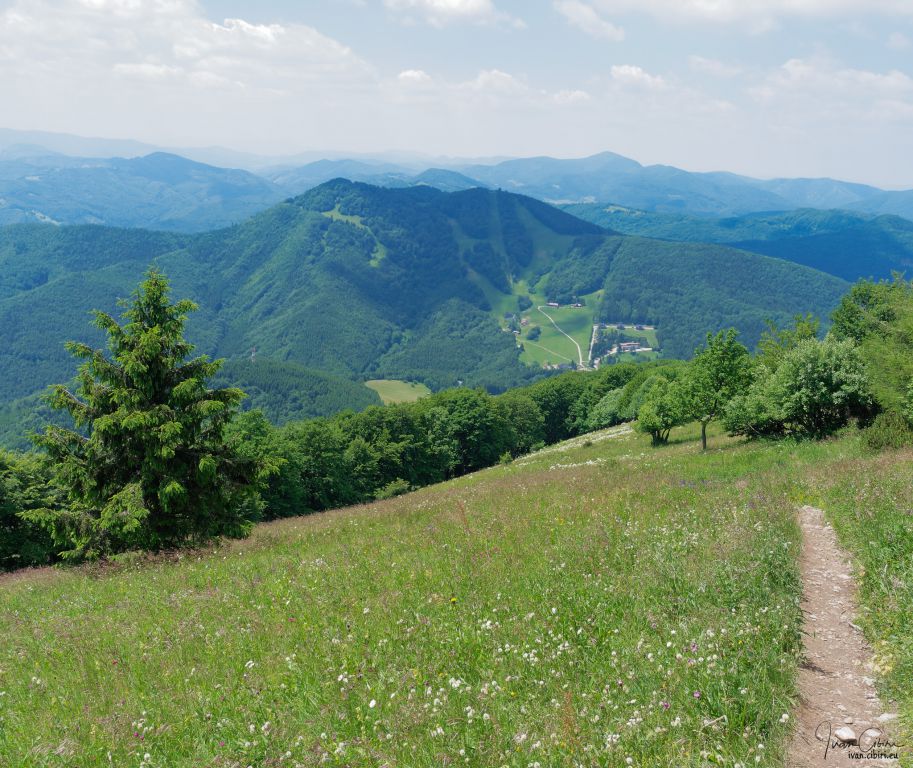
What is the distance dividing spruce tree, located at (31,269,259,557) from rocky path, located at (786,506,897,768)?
1414 cm

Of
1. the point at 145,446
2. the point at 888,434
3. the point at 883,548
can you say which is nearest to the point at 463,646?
the point at 883,548

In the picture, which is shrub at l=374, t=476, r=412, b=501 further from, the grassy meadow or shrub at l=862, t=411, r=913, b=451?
the grassy meadow

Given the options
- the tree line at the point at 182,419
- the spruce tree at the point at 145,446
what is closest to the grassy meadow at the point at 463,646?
the spruce tree at the point at 145,446

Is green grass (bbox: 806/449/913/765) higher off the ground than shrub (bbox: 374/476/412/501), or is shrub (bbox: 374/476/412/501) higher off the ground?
green grass (bbox: 806/449/913/765)

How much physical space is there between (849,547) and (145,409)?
657 inches

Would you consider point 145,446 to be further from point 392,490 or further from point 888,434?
point 392,490

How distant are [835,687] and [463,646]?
4.24m

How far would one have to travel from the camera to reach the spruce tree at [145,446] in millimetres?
15695

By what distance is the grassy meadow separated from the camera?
5.75m

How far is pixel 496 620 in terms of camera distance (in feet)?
26.8

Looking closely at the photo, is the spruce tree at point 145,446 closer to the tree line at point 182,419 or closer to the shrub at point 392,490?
the tree line at point 182,419

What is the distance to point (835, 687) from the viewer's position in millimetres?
6363

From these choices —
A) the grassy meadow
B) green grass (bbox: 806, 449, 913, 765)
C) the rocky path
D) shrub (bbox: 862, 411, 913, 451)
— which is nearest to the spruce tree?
the grassy meadow

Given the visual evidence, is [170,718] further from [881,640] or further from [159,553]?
[159,553]
